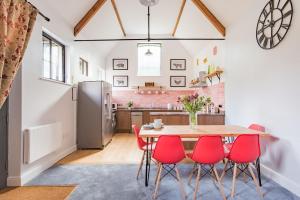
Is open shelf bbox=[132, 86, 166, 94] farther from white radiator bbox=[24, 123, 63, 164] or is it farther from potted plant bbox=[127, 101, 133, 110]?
white radiator bbox=[24, 123, 63, 164]

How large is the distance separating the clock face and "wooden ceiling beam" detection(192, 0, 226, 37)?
4.46 ft

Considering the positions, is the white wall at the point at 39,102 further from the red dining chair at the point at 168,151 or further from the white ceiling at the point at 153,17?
the red dining chair at the point at 168,151

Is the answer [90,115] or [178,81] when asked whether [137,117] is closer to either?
[178,81]

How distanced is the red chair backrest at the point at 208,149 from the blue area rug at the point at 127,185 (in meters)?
0.47

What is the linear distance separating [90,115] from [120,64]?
3293 millimetres

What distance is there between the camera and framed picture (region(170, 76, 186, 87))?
24.9 ft

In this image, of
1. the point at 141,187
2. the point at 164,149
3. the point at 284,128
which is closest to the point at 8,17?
the point at 164,149

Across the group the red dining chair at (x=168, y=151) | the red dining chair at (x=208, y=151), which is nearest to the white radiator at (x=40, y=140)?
the red dining chair at (x=168, y=151)

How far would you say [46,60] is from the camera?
374 cm

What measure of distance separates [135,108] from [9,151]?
481 centimetres

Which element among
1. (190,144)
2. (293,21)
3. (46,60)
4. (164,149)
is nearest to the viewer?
(164,149)

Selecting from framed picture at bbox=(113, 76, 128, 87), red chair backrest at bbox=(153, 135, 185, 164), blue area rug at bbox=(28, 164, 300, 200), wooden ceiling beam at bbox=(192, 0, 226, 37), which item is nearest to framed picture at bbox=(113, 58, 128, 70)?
framed picture at bbox=(113, 76, 128, 87)

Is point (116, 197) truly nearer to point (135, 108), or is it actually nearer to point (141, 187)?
point (141, 187)

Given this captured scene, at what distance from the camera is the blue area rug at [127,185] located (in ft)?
7.95
